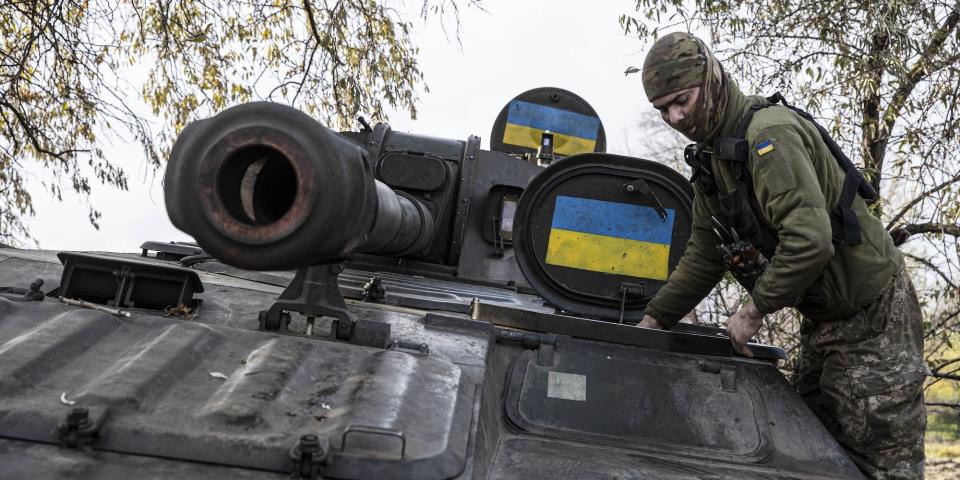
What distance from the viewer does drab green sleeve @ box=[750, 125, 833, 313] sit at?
9.53ft

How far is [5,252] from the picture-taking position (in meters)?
3.47

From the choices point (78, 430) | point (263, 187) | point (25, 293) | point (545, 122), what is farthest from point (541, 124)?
point (78, 430)

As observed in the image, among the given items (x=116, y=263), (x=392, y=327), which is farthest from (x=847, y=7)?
(x=116, y=263)

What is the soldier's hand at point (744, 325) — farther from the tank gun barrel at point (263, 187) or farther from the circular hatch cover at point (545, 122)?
the circular hatch cover at point (545, 122)

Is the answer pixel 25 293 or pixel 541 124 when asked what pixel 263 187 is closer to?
pixel 25 293

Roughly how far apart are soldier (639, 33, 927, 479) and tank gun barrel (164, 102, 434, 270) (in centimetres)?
153

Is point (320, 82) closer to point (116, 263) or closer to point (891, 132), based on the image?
point (891, 132)

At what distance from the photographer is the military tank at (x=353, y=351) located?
2027 millimetres

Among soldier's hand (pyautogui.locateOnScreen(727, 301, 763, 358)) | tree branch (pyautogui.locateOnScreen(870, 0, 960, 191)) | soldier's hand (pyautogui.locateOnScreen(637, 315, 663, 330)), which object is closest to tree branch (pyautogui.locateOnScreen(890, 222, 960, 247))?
tree branch (pyautogui.locateOnScreen(870, 0, 960, 191))

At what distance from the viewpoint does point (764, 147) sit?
300 centimetres

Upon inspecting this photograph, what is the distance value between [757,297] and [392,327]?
50.3 inches

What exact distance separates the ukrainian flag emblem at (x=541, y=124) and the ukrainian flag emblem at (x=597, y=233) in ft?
9.32

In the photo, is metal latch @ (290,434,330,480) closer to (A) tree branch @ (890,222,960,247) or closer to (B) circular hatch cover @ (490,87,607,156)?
(B) circular hatch cover @ (490,87,607,156)

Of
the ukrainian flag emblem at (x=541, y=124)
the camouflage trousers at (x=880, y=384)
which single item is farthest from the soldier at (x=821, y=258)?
the ukrainian flag emblem at (x=541, y=124)
